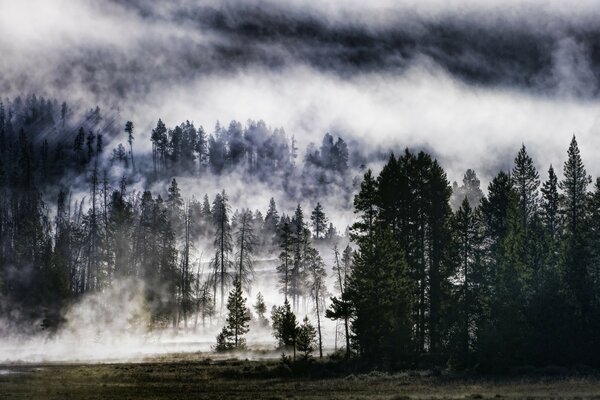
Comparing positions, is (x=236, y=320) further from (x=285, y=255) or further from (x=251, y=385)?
(x=251, y=385)

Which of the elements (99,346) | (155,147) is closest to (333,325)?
(99,346)

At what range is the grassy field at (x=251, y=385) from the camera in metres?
33.4

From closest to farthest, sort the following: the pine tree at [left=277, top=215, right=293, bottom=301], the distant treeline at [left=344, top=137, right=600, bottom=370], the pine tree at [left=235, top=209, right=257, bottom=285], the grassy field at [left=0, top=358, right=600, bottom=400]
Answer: the grassy field at [left=0, top=358, right=600, bottom=400] < the distant treeline at [left=344, top=137, right=600, bottom=370] < the pine tree at [left=277, top=215, right=293, bottom=301] < the pine tree at [left=235, top=209, right=257, bottom=285]

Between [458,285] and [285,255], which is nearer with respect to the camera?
[458,285]

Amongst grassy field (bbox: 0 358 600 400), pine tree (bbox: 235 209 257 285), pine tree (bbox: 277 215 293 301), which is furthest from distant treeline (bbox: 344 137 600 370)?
pine tree (bbox: 235 209 257 285)

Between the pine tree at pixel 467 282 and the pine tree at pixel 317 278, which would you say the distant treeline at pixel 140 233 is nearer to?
the pine tree at pixel 317 278

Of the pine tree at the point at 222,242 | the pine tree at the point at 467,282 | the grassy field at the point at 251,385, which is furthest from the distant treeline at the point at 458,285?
the pine tree at the point at 222,242

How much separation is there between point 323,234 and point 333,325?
64176 mm

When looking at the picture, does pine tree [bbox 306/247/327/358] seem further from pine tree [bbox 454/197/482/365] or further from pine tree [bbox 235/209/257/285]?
pine tree [bbox 454/197/482/365]

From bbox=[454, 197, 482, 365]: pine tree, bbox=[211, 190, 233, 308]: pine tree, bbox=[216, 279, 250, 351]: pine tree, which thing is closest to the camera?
bbox=[454, 197, 482, 365]: pine tree

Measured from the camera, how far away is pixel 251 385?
4178cm

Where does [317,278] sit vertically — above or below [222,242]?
below

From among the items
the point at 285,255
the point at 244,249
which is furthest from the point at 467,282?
the point at 244,249

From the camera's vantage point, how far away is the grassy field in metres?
33.4
